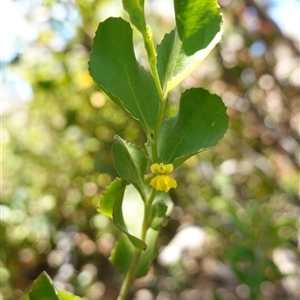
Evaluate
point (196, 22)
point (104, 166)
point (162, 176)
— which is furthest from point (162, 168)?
point (104, 166)

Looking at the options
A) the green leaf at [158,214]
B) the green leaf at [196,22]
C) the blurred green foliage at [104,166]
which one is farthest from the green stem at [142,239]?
the blurred green foliage at [104,166]

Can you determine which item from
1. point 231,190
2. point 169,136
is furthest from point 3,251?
point 169,136

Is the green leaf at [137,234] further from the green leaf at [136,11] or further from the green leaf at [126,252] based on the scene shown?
the green leaf at [136,11]

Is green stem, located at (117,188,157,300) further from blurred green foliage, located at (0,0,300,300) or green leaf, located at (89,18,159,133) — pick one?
blurred green foliage, located at (0,0,300,300)

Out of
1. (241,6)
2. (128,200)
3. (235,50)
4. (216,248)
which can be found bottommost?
(216,248)

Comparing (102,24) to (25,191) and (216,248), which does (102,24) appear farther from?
(216,248)

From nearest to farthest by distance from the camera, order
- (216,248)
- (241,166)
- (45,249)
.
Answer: (45,249) < (216,248) < (241,166)
